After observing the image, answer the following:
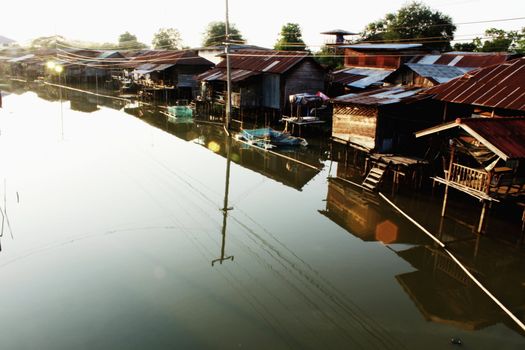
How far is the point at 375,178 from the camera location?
66.6 ft

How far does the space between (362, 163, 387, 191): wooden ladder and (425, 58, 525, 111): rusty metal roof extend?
436 centimetres

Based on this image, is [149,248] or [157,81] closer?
[149,248]

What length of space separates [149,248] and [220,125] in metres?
25.3

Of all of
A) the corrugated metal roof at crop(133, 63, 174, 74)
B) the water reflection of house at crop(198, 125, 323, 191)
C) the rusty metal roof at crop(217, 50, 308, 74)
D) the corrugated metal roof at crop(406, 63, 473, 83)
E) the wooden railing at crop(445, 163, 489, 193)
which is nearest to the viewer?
the wooden railing at crop(445, 163, 489, 193)

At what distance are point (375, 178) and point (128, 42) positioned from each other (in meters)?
116

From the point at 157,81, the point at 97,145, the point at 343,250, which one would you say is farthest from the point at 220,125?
the point at 343,250

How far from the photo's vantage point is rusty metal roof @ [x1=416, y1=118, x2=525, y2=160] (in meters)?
13.3

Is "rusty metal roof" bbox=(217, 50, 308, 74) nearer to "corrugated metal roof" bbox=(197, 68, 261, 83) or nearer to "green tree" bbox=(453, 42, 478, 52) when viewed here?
"corrugated metal roof" bbox=(197, 68, 261, 83)

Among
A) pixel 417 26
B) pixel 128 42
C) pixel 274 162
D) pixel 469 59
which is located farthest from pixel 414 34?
pixel 128 42

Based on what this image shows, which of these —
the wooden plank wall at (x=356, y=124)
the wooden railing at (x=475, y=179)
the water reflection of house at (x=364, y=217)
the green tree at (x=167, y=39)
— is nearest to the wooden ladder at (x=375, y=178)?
the water reflection of house at (x=364, y=217)

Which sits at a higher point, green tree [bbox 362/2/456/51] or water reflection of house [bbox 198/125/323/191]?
green tree [bbox 362/2/456/51]

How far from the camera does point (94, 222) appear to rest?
16031 mm

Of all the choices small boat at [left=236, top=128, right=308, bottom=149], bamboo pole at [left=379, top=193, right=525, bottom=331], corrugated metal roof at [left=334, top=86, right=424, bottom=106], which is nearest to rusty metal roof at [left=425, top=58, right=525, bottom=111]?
corrugated metal roof at [left=334, top=86, right=424, bottom=106]

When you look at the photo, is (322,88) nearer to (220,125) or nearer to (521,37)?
(220,125)
